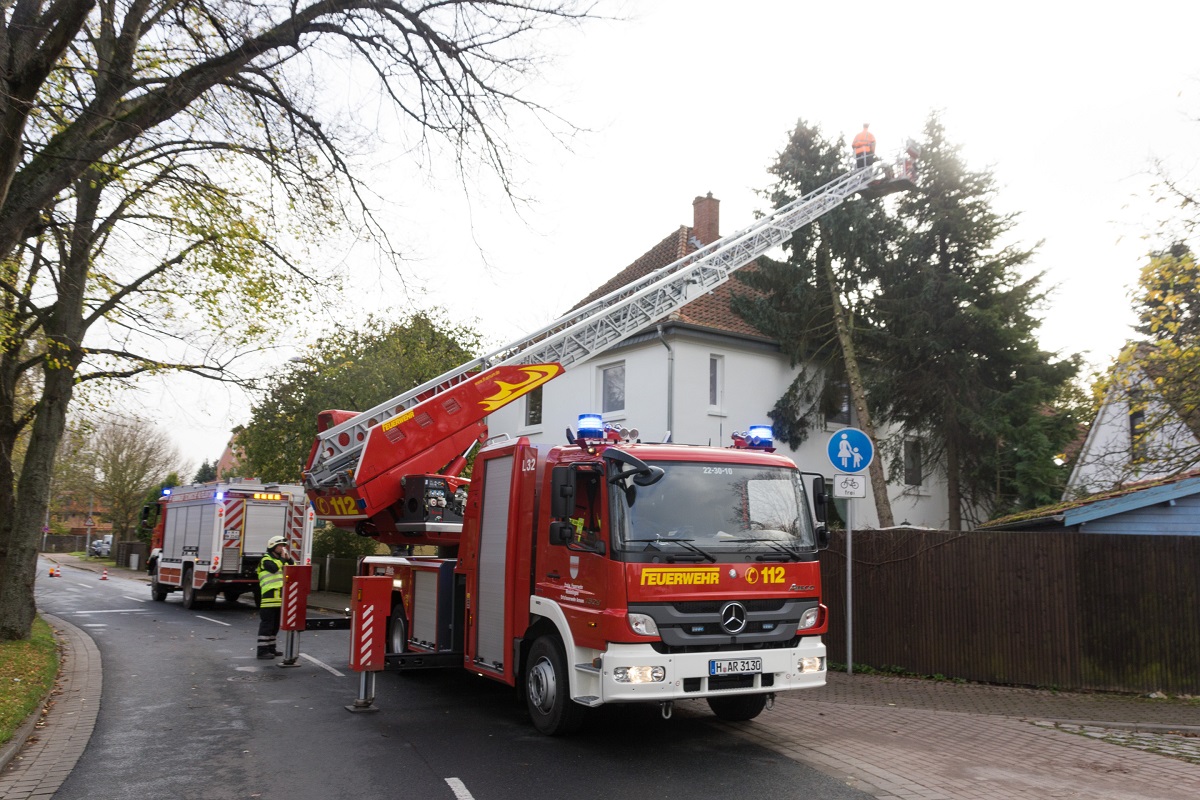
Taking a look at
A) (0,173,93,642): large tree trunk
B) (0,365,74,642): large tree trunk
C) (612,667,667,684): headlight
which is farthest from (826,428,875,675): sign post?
(0,365,74,642): large tree trunk

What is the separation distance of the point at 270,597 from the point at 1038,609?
33.5 ft

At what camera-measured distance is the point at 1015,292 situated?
66.3ft

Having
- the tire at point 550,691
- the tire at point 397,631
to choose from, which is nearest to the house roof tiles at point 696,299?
the tire at point 397,631

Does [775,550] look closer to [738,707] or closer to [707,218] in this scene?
[738,707]

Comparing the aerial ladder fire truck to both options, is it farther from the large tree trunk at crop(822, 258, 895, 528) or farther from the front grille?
the large tree trunk at crop(822, 258, 895, 528)

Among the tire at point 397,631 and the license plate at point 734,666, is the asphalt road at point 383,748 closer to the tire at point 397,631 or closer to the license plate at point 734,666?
the tire at point 397,631

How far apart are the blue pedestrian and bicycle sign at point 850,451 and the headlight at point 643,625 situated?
16.4 ft

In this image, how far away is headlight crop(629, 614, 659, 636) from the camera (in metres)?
6.80

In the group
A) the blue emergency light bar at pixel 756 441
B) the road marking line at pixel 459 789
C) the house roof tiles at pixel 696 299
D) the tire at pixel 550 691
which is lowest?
the road marking line at pixel 459 789

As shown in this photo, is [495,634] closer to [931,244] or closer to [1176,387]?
[1176,387]

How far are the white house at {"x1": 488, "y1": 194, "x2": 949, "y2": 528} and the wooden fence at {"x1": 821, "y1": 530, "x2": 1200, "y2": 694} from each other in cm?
866

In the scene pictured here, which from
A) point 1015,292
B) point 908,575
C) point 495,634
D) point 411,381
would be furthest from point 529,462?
point 411,381

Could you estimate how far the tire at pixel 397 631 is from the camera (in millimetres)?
10508

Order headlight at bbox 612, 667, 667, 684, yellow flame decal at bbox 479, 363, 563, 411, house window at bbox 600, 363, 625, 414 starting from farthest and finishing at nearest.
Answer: house window at bbox 600, 363, 625, 414, yellow flame decal at bbox 479, 363, 563, 411, headlight at bbox 612, 667, 667, 684
